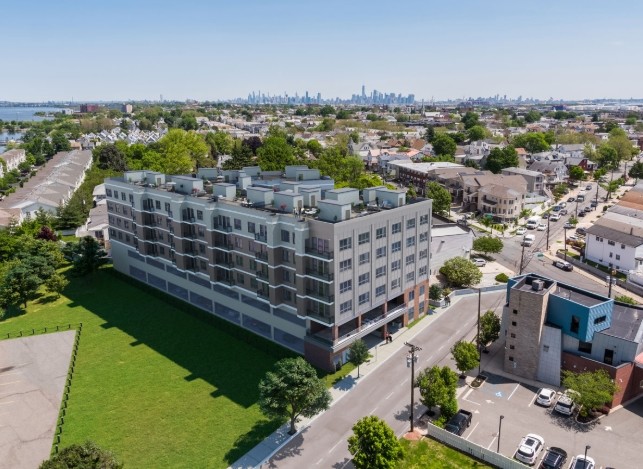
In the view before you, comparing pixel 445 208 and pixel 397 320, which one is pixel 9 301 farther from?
pixel 445 208

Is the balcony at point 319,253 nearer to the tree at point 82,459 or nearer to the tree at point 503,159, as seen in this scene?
the tree at point 82,459

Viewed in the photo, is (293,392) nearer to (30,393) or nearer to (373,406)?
(373,406)

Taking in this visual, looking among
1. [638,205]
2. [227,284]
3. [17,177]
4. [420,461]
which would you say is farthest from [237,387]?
[17,177]

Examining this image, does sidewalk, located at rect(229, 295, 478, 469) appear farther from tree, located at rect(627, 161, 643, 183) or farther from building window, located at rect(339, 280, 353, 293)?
tree, located at rect(627, 161, 643, 183)

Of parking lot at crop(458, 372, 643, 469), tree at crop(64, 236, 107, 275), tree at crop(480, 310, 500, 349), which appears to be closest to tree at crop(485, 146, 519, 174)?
tree at crop(480, 310, 500, 349)

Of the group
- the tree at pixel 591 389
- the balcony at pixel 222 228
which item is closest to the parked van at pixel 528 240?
the tree at pixel 591 389

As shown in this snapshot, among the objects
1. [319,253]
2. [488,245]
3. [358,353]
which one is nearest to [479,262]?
[488,245]

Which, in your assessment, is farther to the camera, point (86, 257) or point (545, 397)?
point (86, 257)
